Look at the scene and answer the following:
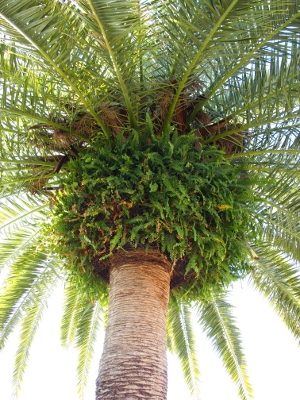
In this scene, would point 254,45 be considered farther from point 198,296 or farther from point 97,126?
point 198,296

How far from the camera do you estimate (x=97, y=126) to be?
4.52 metres

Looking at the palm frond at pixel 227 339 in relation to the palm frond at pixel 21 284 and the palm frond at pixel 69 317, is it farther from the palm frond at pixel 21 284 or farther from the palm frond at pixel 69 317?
the palm frond at pixel 21 284

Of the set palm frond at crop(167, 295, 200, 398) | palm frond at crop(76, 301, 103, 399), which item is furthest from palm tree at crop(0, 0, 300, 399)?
palm frond at crop(167, 295, 200, 398)

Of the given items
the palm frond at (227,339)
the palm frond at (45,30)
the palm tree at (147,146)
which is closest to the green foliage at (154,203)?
the palm tree at (147,146)

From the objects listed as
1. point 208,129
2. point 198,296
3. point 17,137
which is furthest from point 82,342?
point 208,129

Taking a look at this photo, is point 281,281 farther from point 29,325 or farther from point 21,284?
point 29,325

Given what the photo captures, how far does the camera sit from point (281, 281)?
5.93m

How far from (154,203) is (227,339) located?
3.65 metres

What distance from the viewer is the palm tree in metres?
3.46

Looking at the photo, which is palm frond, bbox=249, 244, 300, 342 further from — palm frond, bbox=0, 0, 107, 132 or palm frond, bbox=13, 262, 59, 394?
palm frond, bbox=0, 0, 107, 132

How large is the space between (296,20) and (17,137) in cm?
292

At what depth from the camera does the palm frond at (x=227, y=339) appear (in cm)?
659

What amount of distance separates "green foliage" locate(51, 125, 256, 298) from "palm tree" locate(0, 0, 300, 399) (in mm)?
16

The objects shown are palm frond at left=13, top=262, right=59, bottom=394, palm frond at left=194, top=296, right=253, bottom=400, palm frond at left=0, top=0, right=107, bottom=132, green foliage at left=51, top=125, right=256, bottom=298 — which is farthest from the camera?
palm frond at left=194, top=296, right=253, bottom=400
